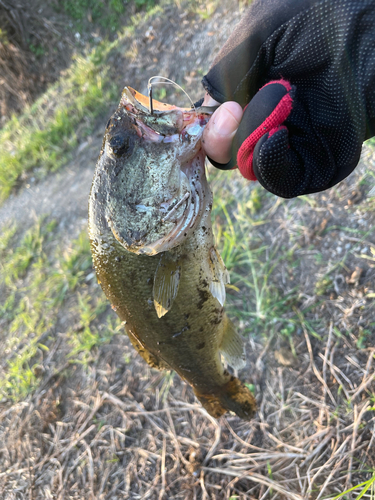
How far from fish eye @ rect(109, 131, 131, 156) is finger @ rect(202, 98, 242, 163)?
32cm

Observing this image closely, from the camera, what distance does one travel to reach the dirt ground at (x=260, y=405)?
1.98 m

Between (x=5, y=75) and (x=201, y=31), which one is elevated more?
(x=5, y=75)

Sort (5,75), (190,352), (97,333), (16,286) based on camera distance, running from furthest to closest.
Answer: (5,75) < (16,286) < (97,333) < (190,352)

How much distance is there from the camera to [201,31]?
5082mm

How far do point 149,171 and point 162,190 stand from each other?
0.32 ft

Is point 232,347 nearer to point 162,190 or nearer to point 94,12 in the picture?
point 162,190

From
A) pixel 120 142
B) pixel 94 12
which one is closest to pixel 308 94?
pixel 120 142

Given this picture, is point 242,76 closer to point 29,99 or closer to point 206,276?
point 206,276

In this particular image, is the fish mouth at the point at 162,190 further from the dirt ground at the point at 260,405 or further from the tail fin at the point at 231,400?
the dirt ground at the point at 260,405

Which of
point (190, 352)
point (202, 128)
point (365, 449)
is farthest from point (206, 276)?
point (365, 449)

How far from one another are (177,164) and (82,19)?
35.3ft

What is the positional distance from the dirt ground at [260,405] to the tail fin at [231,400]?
356 mm

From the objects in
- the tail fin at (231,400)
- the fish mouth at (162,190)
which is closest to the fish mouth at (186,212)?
the fish mouth at (162,190)

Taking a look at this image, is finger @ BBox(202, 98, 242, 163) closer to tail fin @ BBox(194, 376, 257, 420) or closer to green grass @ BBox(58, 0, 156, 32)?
tail fin @ BBox(194, 376, 257, 420)
